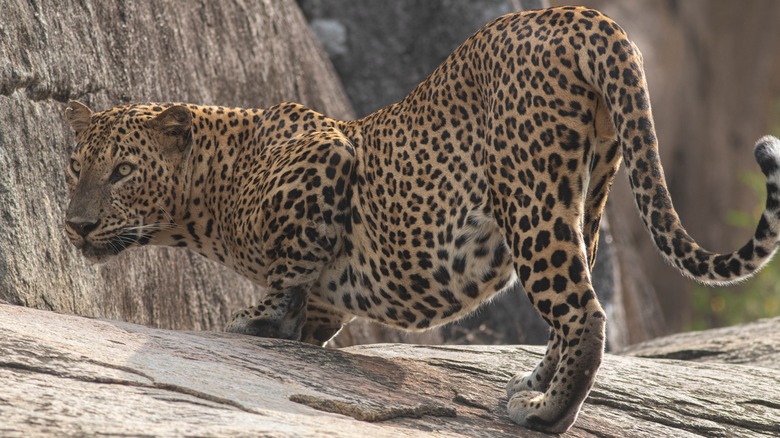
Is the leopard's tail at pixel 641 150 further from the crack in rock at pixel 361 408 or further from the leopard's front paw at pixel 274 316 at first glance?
the leopard's front paw at pixel 274 316

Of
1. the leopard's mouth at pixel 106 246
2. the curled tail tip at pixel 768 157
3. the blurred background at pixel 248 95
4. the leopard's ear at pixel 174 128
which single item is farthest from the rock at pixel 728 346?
the leopard's mouth at pixel 106 246

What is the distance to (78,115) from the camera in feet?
26.7

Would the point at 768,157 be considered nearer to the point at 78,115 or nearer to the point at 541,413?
the point at 541,413

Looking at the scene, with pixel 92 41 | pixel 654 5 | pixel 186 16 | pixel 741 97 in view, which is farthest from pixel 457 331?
pixel 741 97

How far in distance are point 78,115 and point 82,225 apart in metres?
0.95

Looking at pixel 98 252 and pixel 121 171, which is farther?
pixel 121 171

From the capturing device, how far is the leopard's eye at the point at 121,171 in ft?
26.2

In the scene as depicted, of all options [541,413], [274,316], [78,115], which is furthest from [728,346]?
[78,115]

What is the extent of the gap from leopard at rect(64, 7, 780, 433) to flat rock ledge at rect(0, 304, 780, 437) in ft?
1.57

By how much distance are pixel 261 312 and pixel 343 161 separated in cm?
123

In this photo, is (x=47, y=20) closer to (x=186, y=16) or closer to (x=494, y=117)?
(x=186, y=16)

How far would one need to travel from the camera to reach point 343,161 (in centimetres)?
795

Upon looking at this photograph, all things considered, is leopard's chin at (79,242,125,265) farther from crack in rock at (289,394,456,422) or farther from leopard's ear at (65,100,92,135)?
crack in rock at (289,394,456,422)

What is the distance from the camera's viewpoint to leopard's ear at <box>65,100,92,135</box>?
8117 mm
